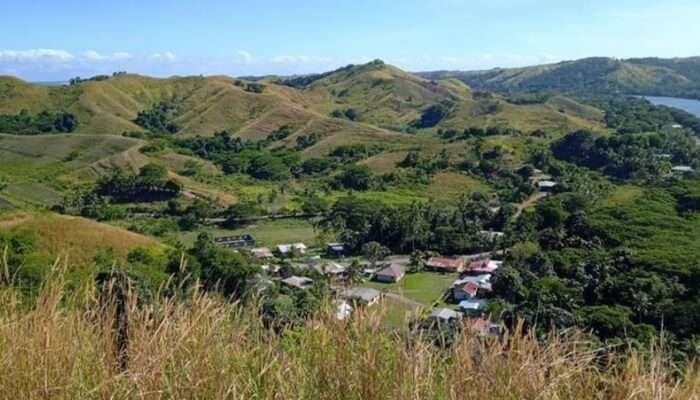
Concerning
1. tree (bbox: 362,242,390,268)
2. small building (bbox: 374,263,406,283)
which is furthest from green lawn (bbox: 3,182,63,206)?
small building (bbox: 374,263,406,283)

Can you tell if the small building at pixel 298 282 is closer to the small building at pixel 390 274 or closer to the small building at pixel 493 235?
the small building at pixel 390 274

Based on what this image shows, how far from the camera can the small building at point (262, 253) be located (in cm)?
2952

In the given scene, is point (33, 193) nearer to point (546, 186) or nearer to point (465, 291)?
point (465, 291)

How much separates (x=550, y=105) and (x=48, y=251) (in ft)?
244

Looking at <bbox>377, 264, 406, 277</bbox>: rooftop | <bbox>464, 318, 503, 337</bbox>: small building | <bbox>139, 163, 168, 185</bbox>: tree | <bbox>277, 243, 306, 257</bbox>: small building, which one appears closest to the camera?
<bbox>464, 318, 503, 337</bbox>: small building

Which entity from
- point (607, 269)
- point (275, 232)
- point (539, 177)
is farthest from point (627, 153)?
point (607, 269)

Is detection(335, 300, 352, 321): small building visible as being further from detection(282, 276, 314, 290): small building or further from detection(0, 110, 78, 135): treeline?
detection(0, 110, 78, 135): treeline

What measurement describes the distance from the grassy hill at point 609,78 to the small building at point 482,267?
11035cm

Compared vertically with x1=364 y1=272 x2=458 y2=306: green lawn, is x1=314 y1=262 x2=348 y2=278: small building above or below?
above

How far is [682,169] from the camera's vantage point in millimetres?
49906

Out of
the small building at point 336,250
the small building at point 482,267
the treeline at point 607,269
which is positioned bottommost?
the small building at point 336,250

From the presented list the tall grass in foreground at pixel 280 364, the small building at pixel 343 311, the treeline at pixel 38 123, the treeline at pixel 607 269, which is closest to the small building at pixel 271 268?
the treeline at pixel 607 269

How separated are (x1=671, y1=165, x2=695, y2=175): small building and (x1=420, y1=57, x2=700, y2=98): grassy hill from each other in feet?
265

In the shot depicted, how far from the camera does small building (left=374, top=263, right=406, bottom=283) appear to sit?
26562mm
